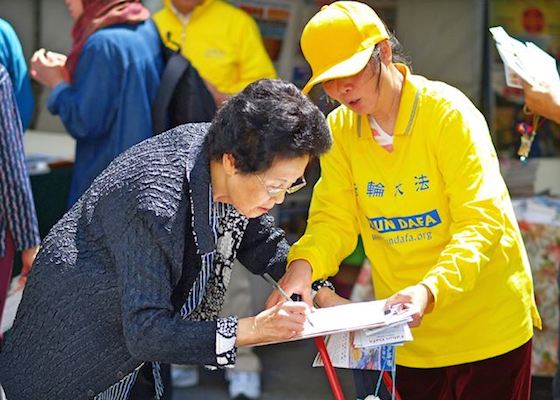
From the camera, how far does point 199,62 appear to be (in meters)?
4.30

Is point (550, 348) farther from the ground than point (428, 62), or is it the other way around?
point (428, 62)

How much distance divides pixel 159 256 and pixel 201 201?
6.1 inches

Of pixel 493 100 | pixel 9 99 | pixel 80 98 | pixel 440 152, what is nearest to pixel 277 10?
pixel 493 100

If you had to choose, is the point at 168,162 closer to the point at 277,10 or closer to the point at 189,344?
the point at 189,344

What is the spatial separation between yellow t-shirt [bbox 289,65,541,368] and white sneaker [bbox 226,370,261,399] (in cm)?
191

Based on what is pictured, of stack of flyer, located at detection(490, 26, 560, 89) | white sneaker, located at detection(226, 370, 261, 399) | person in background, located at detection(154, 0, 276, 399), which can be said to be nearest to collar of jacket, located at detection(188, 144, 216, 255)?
stack of flyer, located at detection(490, 26, 560, 89)

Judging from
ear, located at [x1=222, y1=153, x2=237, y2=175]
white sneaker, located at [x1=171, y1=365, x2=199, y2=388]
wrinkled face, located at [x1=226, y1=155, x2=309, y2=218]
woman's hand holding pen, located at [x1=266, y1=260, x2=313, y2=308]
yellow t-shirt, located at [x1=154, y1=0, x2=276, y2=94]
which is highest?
ear, located at [x1=222, y1=153, x2=237, y2=175]

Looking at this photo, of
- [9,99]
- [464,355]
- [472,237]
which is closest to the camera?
[472,237]

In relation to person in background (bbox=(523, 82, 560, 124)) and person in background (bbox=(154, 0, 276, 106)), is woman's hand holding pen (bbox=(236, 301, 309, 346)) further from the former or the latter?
person in background (bbox=(154, 0, 276, 106))

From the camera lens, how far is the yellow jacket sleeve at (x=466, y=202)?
2256mm

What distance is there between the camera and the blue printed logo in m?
2.48

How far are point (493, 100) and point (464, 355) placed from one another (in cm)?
263

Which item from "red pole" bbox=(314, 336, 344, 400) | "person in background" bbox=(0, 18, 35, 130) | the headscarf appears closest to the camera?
"red pole" bbox=(314, 336, 344, 400)

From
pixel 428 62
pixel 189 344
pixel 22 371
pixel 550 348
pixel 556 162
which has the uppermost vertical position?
pixel 189 344
